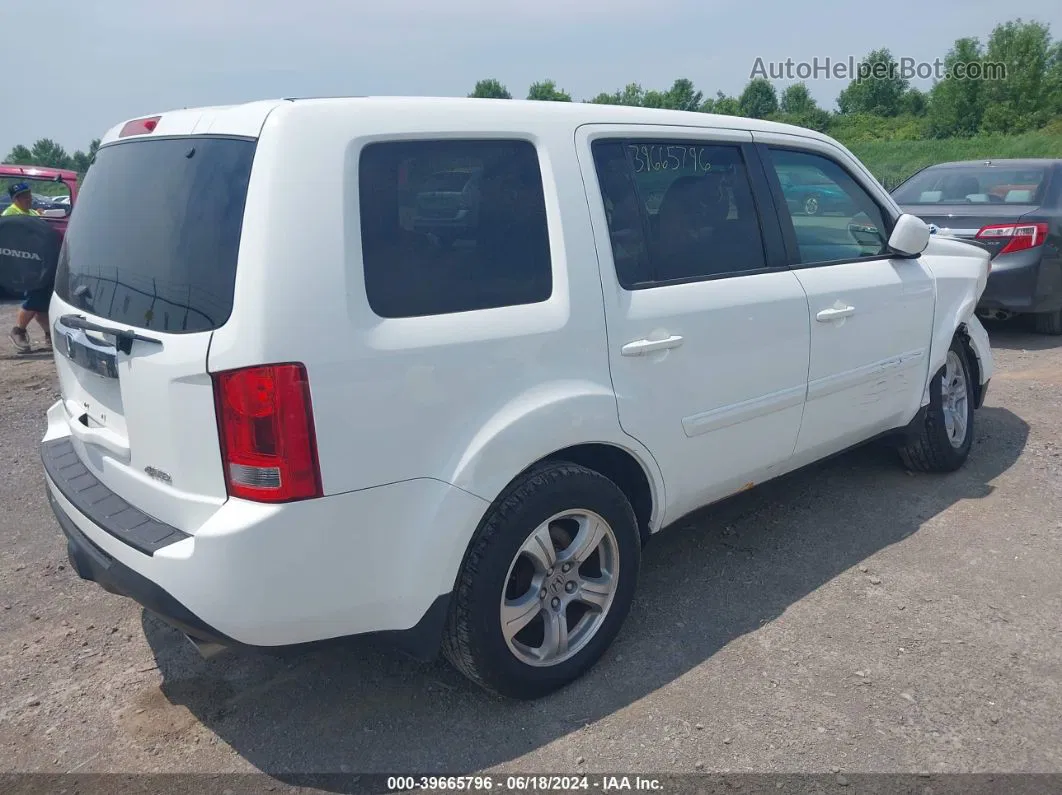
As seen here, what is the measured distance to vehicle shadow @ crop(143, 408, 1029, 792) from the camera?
8.84ft

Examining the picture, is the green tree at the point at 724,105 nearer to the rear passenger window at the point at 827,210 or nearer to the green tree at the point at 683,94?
the green tree at the point at 683,94

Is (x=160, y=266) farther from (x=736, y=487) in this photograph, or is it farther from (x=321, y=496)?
(x=736, y=487)

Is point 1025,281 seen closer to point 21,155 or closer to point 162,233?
point 162,233

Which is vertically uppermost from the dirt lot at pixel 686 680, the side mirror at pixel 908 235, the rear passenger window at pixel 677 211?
the rear passenger window at pixel 677 211

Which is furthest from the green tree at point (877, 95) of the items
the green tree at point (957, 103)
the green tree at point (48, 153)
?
the green tree at point (48, 153)

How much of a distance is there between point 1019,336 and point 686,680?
23.0ft

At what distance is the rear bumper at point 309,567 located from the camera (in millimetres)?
2244

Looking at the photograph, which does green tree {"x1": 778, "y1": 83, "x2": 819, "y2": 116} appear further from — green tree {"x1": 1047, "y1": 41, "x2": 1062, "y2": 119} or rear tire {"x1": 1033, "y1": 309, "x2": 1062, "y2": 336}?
rear tire {"x1": 1033, "y1": 309, "x2": 1062, "y2": 336}

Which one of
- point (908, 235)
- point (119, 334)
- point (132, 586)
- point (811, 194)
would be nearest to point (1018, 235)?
point (908, 235)

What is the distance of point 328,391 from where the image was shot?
7.36 feet

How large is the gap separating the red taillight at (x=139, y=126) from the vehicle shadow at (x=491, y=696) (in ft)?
4.67

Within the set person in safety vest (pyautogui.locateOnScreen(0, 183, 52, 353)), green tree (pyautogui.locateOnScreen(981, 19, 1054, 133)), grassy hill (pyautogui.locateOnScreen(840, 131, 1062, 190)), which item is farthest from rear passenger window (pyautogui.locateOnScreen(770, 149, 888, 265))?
green tree (pyautogui.locateOnScreen(981, 19, 1054, 133))

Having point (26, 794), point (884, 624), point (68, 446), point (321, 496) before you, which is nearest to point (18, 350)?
point (68, 446)

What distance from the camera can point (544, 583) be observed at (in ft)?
9.39
